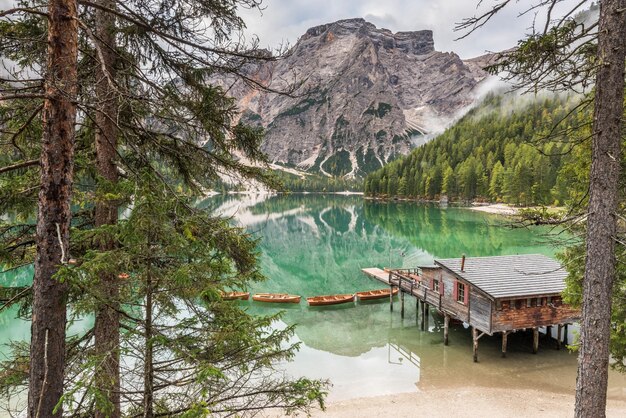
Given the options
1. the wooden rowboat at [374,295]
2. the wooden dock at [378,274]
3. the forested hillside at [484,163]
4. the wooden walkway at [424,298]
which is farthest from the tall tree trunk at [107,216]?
the forested hillside at [484,163]

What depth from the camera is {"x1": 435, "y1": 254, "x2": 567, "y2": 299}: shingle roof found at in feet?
58.5

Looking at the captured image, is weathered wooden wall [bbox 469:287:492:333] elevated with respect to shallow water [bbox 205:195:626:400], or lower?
elevated

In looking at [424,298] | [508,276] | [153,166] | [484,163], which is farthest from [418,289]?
[484,163]

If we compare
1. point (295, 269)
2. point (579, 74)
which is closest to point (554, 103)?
point (295, 269)

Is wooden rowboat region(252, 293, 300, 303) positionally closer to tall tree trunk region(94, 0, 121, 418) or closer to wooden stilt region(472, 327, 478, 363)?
wooden stilt region(472, 327, 478, 363)

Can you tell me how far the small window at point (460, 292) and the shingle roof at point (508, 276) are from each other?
0.84m

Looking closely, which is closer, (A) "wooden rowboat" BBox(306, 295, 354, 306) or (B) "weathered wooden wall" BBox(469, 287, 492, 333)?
(B) "weathered wooden wall" BBox(469, 287, 492, 333)

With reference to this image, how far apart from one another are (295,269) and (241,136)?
3790cm

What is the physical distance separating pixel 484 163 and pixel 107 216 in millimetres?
→ 118450

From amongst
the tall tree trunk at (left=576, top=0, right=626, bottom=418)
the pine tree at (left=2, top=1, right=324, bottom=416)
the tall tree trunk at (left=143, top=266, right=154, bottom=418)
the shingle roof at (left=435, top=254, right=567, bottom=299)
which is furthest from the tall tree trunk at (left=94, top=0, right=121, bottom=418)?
the shingle roof at (left=435, top=254, right=567, bottom=299)

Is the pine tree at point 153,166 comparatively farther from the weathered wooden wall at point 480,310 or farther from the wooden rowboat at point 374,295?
the wooden rowboat at point 374,295

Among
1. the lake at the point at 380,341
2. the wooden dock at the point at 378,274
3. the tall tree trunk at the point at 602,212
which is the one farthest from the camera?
the wooden dock at the point at 378,274

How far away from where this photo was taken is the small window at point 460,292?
19703 millimetres

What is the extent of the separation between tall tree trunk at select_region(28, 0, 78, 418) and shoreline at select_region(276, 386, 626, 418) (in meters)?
12.3
